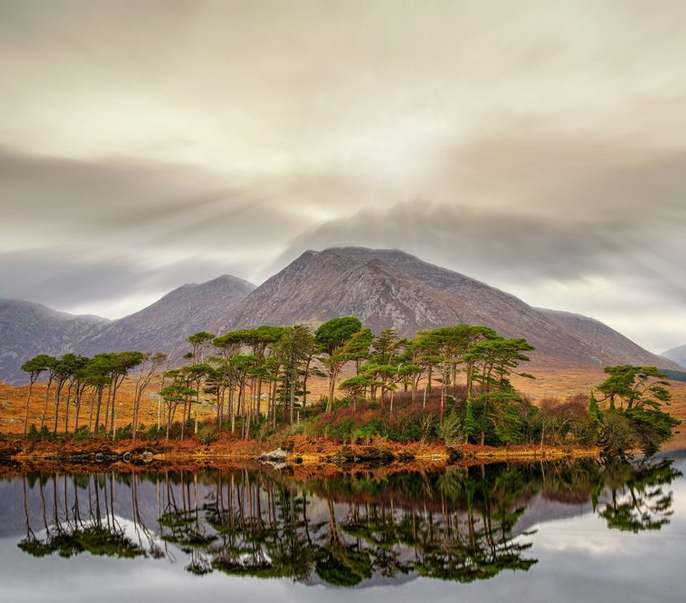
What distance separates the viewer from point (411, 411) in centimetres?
6175

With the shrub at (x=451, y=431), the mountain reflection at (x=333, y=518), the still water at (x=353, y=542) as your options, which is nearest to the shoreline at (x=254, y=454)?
the shrub at (x=451, y=431)

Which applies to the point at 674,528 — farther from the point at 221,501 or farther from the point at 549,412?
the point at 549,412

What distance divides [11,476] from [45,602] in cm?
3892

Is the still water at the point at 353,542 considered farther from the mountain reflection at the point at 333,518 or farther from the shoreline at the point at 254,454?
the shoreline at the point at 254,454

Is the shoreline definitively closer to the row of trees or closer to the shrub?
the shrub

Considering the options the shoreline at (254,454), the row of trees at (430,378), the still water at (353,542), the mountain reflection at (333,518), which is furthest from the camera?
the row of trees at (430,378)

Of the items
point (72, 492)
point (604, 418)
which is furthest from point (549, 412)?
point (72, 492)

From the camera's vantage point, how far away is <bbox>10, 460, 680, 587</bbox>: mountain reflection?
58.6 ft

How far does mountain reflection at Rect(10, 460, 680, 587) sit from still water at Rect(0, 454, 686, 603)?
0.10 meters

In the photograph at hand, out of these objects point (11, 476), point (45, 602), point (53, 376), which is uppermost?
point (53, 376)

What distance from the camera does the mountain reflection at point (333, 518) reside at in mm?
17859

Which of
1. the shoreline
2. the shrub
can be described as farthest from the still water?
the shrub

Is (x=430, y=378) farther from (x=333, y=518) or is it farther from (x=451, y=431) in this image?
(x=333, y=518)

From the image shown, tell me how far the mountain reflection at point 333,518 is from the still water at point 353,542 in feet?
0.33
